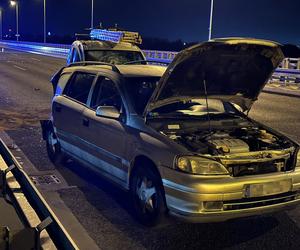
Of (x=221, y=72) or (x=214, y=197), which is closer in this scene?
(x=214, y=197)

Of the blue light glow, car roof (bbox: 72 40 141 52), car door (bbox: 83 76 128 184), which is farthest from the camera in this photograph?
the blue light glow

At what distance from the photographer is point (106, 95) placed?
5.96 meters

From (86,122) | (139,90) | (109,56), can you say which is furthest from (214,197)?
(109,56)

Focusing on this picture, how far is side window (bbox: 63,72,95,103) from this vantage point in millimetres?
6449

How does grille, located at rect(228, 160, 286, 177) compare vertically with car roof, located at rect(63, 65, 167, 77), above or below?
below

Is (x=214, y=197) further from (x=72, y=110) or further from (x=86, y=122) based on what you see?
(x=72, y=110)

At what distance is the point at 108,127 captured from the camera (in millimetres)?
5582

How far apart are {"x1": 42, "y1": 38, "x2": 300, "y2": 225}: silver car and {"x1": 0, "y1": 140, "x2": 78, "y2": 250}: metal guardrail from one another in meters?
0.95

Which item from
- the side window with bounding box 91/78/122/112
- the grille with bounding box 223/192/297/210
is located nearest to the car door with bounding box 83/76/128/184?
the side window with bounding box 91/78/122/112

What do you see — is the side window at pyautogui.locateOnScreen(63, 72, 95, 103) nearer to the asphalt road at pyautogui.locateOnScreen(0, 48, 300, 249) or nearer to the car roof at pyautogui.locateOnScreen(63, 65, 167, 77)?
the car roof at pyautogui.locateOnScreen(63, 65, 167, 77)

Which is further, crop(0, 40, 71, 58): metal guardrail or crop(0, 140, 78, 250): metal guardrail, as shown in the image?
crop(0, 40, 71, 58): metal guardrail

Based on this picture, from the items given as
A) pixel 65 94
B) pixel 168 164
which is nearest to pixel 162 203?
pixel 168 164

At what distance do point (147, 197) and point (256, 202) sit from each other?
104 cm

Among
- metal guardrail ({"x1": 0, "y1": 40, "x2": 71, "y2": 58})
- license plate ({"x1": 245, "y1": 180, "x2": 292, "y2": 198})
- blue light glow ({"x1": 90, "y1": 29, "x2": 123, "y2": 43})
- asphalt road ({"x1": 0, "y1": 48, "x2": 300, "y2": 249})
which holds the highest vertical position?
blue light glow ({"x1": 90, "y1": 29, "x2": 123, "y2": 43})
